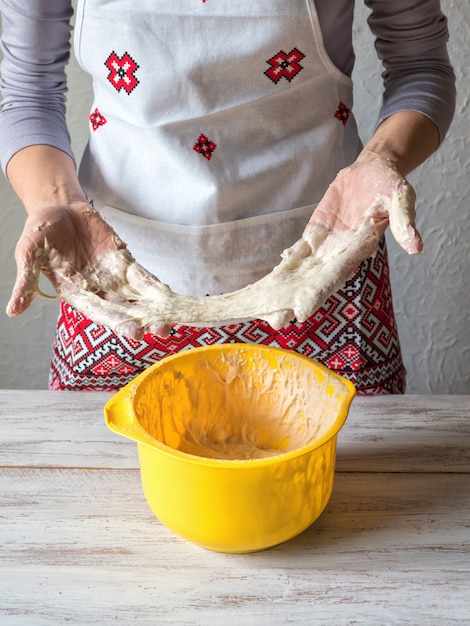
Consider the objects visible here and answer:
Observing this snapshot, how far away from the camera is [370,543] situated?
2.15 feet

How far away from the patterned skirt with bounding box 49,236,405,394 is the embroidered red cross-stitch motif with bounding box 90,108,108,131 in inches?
9.1

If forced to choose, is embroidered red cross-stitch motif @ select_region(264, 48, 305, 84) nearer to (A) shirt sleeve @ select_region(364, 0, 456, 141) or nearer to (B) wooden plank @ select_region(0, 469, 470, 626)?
(A) shirt sleeve @ select_region(364, 0, 456, 141)

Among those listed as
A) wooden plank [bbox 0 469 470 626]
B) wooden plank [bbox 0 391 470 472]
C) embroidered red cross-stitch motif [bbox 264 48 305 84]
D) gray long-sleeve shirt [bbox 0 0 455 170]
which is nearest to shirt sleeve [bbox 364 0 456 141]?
gray long-sleeve shirt [bbox 0 0 455 170]

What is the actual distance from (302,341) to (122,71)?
38 cm

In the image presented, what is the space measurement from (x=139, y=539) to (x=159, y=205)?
0.41 meters

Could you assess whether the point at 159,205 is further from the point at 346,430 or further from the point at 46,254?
the point at 346,430

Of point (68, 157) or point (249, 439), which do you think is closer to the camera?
point (249, 439)

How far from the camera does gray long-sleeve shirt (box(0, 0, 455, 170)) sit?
87cm

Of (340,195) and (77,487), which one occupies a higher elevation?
(340,195)

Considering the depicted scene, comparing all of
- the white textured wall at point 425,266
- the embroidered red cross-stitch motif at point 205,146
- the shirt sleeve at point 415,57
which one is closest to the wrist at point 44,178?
the embroidered red cross-stitch motif at point 205,146

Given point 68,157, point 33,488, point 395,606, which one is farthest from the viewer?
point 68,157

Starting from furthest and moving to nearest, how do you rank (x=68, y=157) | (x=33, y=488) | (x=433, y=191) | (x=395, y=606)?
(x=433, y=191), (x=68, y=157), (x=33, y=488), (x=395, y=606)

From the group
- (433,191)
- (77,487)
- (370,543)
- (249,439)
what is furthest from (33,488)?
(433,191)

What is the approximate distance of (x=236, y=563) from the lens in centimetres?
64
